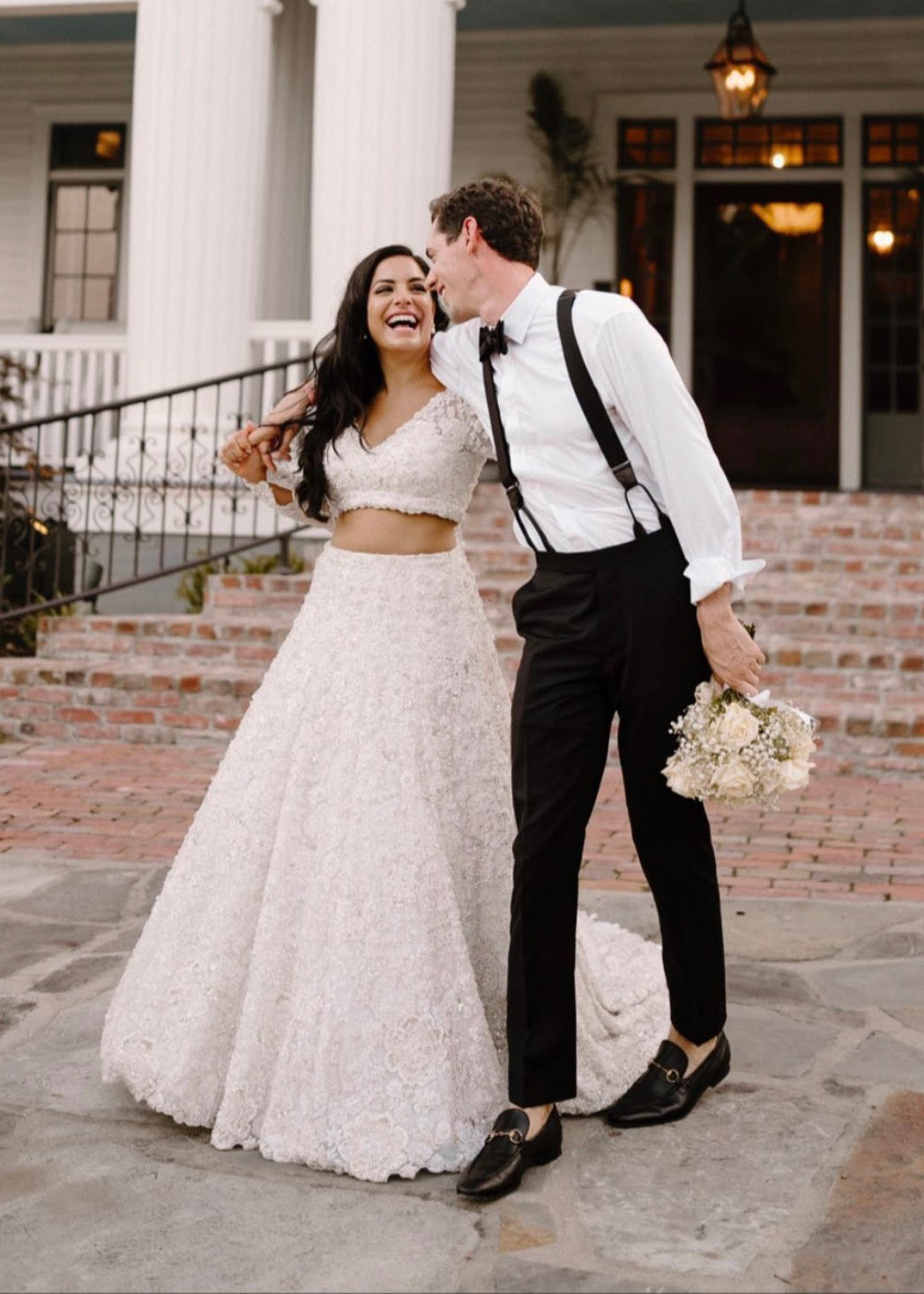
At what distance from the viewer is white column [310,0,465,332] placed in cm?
1038

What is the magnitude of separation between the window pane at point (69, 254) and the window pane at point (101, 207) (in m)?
0.19

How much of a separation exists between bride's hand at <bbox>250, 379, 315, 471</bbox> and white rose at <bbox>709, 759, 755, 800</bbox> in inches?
49.4

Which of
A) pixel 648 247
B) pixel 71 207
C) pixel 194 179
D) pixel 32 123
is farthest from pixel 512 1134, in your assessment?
pixel 32 123

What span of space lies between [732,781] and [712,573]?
1.27ft

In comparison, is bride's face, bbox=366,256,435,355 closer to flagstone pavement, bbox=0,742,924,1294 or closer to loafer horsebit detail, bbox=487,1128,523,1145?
flagstone pavement, bbox=0,742,924,1294

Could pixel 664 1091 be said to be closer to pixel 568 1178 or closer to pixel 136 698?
pixel 568 1178

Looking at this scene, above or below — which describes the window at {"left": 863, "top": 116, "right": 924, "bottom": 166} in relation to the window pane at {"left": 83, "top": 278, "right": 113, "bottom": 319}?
above

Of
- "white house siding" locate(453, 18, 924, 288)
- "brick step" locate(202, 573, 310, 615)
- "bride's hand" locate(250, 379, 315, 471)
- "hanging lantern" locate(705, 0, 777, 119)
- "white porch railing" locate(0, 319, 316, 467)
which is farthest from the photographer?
"white house siding" locate(453, 18, 924, 288)

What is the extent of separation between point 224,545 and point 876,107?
6644mm

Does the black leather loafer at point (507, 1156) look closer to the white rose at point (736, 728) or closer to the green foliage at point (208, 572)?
the white rose at point (736, 728)

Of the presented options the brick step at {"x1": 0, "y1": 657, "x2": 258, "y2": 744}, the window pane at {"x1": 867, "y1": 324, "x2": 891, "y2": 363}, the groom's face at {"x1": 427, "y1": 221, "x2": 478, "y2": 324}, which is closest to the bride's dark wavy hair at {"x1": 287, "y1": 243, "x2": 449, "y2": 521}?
the groom's face at {"x1": 427, "y1": 221, "x2": 478, "y2": 324}

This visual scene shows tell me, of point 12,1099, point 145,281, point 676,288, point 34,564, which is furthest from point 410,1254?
point 676,288

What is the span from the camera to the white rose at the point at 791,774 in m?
2.90

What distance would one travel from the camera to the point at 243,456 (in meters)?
3.46
